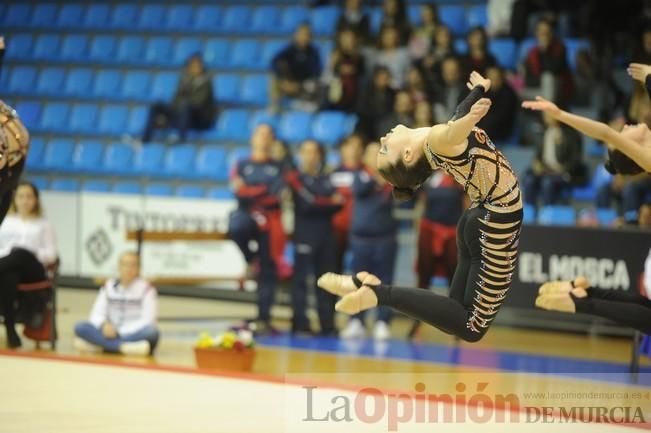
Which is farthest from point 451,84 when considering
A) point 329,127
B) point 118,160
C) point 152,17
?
point 152,17

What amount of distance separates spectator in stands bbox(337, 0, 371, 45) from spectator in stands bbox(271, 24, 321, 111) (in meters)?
0.47

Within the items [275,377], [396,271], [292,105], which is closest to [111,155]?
[292,105]

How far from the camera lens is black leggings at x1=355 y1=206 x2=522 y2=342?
596 centimetres

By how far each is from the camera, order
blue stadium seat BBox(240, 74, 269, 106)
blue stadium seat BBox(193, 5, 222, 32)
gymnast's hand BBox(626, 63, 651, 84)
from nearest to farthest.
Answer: gymnast's hand BBox(626, 63, 651, 84) → blue stadium seat BBox(240, 74, 269, 106) → blue stadium seat BBox(193, 5, 222, 32)

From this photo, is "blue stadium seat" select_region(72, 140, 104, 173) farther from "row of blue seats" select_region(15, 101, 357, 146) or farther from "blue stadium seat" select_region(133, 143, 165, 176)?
"blue stadium seat" select_region(133, 143, 165, 176)

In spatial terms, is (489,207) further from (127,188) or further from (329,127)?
(127,188)

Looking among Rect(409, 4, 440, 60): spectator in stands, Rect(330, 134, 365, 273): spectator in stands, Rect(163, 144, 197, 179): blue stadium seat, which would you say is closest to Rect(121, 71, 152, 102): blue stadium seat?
Rect(163, 144, 197, 179): blue stadium seat

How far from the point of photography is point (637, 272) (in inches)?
383

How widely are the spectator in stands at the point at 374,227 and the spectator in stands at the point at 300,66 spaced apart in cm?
412

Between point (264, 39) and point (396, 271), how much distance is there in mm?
5477

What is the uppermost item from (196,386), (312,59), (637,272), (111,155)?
(312,59)

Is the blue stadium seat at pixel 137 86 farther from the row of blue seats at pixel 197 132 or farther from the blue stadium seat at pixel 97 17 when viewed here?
the blue stadium seat at pixel 97 17

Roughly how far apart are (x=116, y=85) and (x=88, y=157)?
1494mm

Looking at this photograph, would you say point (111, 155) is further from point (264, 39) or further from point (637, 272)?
point (637, 272)
